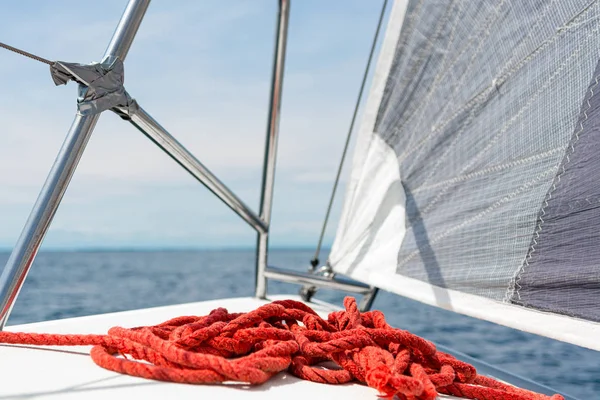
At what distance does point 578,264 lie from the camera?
3.05ft

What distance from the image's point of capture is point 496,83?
1204mm

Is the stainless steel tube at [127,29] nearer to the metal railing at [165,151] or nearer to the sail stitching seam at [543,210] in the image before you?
the metal railing at [165,151]

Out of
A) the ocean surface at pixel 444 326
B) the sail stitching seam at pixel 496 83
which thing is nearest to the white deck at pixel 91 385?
the sail stitching seam at pixel 496 83

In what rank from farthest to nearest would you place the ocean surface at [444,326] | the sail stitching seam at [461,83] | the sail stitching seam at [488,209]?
the ocean surface at [444,326]
the sail stitching seam at [461,83]
the sail stitching seam at [488,209]

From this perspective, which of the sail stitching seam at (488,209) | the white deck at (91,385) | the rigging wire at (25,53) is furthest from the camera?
the sail stitching seam at (488,209)

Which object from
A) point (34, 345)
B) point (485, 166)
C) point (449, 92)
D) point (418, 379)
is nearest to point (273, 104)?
point (449, 92)

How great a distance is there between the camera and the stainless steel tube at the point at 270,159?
1.59 metres

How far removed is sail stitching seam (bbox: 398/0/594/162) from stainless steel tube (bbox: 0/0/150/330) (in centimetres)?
75

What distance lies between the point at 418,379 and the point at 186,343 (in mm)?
319

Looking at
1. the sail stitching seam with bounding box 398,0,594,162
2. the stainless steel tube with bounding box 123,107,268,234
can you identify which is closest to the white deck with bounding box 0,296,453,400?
the stainless steel tube with bounding box 123,107,268,234

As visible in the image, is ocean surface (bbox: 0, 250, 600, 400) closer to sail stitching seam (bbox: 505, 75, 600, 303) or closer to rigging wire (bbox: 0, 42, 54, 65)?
sail stitching seam (bbox: 505, 75, 600, 303)

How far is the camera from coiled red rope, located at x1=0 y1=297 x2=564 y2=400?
2.47ft

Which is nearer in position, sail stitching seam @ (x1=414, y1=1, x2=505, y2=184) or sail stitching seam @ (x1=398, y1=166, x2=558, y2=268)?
sail stitching seam @ (x1=398, y1=166, x2=558, y2=268)

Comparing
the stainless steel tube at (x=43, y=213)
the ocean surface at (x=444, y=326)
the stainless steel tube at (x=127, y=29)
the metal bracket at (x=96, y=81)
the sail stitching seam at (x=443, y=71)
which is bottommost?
the ocean surface at (x=444, y=326)
